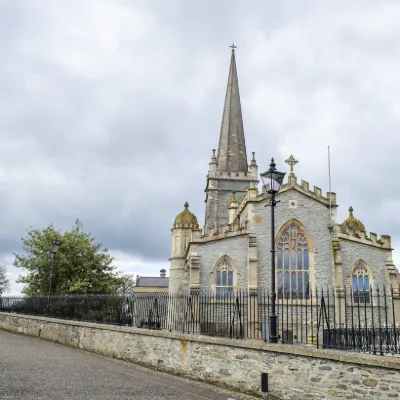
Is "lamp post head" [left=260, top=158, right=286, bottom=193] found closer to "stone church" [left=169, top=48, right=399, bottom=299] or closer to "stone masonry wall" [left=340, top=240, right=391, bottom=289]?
"stone church" [left=169, top=48, right=399, bottom=299]

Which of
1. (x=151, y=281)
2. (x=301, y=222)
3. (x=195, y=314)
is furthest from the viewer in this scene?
(x=151, y=281)

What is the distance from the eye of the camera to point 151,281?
188 feet

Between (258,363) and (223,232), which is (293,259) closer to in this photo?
(223,232)

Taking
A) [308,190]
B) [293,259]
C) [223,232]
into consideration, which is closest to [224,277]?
[223,232]

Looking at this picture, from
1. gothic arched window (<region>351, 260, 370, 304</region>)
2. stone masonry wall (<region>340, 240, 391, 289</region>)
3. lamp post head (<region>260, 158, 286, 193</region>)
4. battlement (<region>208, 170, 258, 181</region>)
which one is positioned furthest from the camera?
battlement (<region>208, 170, 258, 181</region>)

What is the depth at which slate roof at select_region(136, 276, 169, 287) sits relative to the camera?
55.9 meters

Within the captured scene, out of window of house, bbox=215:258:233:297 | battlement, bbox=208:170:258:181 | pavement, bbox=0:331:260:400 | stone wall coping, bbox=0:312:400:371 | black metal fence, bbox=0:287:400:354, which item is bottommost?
pavement, bbox=0:331:260:400

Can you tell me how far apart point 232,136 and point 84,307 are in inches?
1312

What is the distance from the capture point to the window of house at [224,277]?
26891mm

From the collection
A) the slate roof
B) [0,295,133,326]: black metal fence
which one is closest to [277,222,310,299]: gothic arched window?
[0,295,133,326]: black metal fence

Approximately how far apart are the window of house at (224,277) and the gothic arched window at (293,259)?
346 centimetres

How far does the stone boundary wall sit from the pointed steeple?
3249cm

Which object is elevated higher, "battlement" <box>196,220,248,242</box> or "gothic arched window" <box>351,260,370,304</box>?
"battlement" <box>196,220,248,242</box>

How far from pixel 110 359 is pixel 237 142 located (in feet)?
118
